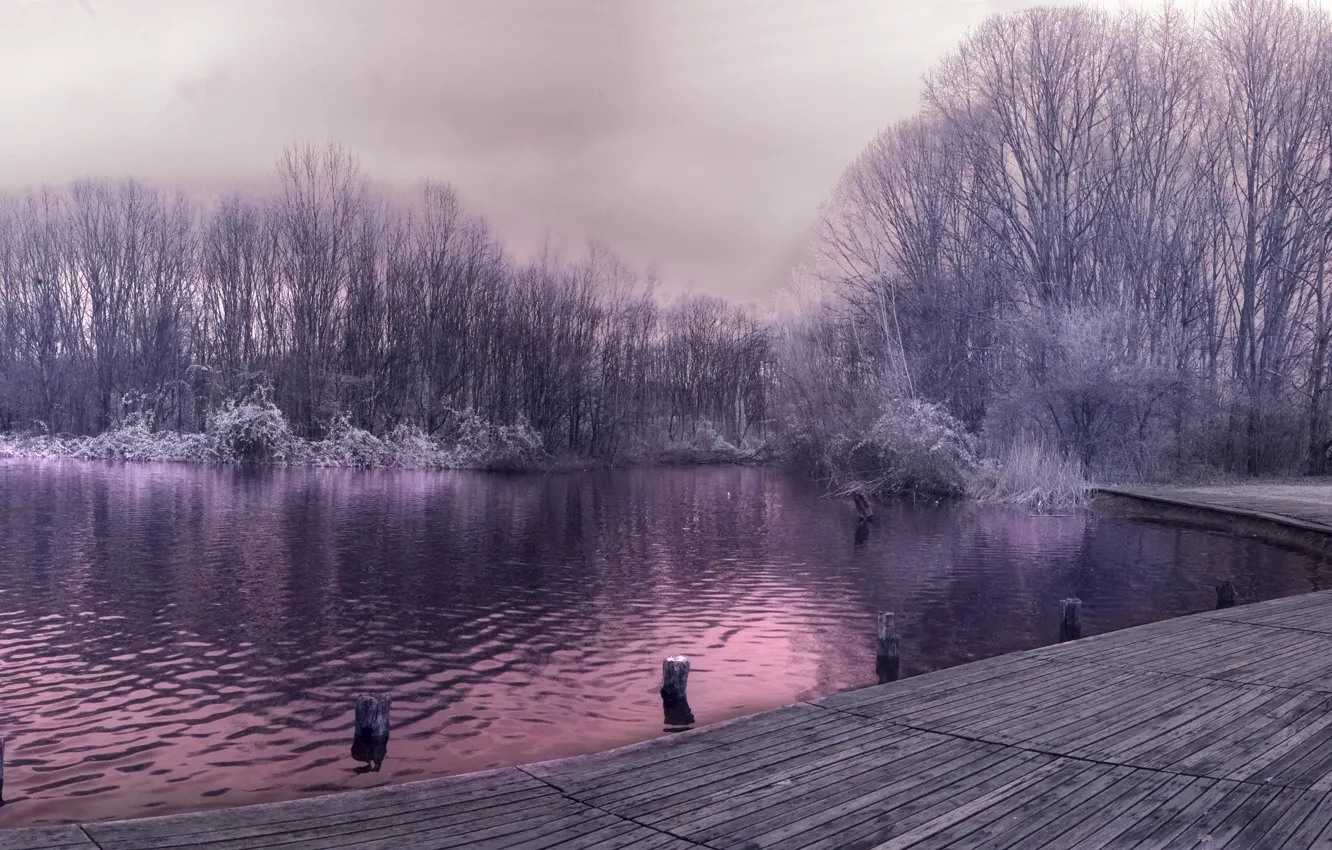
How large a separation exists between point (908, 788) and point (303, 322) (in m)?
50.5

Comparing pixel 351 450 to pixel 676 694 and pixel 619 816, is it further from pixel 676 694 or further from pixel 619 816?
pixel 619 816

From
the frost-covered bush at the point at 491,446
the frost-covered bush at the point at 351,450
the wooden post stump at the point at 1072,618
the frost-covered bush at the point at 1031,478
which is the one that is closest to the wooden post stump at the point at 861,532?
the frost-covered bush at the point at 1031,478

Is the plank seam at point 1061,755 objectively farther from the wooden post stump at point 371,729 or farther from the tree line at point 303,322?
the tree line at point 303,322

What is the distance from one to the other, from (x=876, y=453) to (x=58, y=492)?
24.9m

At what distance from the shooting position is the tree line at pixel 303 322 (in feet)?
166

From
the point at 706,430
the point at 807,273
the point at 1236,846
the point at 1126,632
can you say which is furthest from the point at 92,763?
the point at 706,430

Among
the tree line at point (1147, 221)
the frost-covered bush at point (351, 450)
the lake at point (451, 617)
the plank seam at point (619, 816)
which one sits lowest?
the lake at point (451, 617)

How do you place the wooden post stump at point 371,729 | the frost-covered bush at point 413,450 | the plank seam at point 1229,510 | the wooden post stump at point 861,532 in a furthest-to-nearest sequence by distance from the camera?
the frost-covered bush at point 413,450 < the wooden post stump at point 861,532 < the plank seam at point 1229,510 < the wooden post stump at point 371,729

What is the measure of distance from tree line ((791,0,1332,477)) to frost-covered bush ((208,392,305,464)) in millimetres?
25692

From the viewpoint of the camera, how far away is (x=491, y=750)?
8070mm

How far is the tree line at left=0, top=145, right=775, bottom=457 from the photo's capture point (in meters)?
50.6

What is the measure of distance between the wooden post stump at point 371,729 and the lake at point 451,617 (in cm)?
13

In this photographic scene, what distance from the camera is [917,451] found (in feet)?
102

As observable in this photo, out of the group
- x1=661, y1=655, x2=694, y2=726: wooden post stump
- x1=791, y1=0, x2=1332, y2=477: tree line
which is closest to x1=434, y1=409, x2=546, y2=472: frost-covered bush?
x1=791, y1=0, x2=1332, y2=477: tree line
